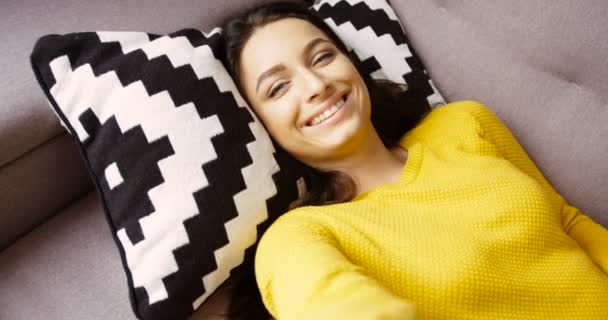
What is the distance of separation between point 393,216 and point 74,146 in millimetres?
665

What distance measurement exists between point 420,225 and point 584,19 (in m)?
0.55

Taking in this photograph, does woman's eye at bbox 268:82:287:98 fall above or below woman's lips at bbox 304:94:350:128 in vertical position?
above

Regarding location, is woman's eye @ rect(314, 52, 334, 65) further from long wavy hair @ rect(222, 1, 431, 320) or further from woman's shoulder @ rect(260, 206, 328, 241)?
woman's shoulder @ rect(260, 206, 328, 241)

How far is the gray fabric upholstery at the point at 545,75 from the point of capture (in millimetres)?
1000

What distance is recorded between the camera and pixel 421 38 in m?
1.26

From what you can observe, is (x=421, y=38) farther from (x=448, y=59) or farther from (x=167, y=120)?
(x=167, y=120)

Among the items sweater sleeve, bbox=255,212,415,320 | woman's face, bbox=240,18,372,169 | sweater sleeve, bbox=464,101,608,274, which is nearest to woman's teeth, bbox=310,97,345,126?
woman's face, bbox=240,18,372,169

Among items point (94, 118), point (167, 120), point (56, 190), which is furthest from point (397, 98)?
point (56, 190)

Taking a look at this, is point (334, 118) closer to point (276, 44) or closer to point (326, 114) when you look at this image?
point (326, 114)

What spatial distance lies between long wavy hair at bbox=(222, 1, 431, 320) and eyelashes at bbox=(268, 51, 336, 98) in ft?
0.32

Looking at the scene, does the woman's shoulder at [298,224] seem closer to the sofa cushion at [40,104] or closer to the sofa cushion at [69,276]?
the sofa cushion at [69,276]

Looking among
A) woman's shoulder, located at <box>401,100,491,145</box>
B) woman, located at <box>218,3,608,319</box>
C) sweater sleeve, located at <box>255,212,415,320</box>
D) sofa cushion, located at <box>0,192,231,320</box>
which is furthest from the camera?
woman's shoulder, located at <box>401,100,491,145</box>

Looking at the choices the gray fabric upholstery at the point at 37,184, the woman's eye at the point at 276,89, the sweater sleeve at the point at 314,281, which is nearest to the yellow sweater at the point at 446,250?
the sweater sleeve at the point at 314,281

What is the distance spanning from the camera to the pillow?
853mm
